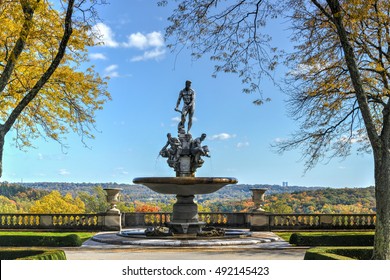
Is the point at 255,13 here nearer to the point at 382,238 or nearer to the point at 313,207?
the point at 382,238

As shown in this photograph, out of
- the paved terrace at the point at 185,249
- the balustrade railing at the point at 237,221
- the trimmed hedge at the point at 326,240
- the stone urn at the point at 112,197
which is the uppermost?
the stone urn at the point at 112,197

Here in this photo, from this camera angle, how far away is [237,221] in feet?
88.8

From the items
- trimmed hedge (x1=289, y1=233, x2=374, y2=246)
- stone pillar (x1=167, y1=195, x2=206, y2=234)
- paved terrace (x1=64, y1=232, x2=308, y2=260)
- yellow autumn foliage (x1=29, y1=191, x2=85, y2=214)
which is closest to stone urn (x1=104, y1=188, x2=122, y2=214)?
stone pillar (x1=167, y1=195, x2=206, y2=234)

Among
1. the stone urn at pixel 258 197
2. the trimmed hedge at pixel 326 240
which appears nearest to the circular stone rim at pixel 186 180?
the trimmed hedge at pixel 326 240

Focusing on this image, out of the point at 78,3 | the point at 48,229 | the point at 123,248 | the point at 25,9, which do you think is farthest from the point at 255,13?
the point at 48,229

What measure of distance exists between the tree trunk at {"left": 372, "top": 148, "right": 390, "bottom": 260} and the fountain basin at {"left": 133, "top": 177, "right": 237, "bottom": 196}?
7.64 m

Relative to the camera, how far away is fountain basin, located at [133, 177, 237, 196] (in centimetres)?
1983

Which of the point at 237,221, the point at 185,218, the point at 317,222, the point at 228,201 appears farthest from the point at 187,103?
the point at 228,201

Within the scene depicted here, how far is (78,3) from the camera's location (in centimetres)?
1578

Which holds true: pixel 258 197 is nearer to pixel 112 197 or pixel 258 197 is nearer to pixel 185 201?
pixel 185 201

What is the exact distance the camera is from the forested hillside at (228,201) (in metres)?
40.8

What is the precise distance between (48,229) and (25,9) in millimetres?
13314

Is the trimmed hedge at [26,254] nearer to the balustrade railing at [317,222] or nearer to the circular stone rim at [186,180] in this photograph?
the circular stone rim at [186,180]

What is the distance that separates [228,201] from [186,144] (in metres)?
33.0
